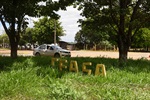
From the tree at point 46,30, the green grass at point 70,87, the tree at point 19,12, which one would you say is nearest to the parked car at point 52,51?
the tree at point 19,12

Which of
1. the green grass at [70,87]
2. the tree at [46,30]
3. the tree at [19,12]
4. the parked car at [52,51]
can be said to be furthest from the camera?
the tree at [46,30]

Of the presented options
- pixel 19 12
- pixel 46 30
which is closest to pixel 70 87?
pixel 19 12

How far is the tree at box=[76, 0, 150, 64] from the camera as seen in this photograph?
1506 centimetres

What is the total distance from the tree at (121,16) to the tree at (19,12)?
122cm

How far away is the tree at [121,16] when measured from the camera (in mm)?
15062

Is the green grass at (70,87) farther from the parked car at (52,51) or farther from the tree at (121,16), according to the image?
the parked car at (52,51)


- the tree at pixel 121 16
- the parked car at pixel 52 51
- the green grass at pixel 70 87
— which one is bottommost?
the green grass at pixel 70 87

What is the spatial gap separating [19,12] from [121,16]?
196 inches

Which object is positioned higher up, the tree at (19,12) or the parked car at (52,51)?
the tree at (19,12)

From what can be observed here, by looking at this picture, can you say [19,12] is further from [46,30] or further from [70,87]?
[46,30]

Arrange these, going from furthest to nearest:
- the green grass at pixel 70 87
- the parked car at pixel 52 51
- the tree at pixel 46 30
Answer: the tree at pixel 46 30
the parked car at pixel 52 51
the green grass at pixel 70 87

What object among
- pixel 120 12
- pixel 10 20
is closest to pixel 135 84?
pixel 120 12

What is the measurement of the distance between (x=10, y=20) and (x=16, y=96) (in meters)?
8.80

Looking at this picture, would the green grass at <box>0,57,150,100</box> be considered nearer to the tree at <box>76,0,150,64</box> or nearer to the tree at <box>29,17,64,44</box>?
the tree at <box>76,0,150,64</box>
